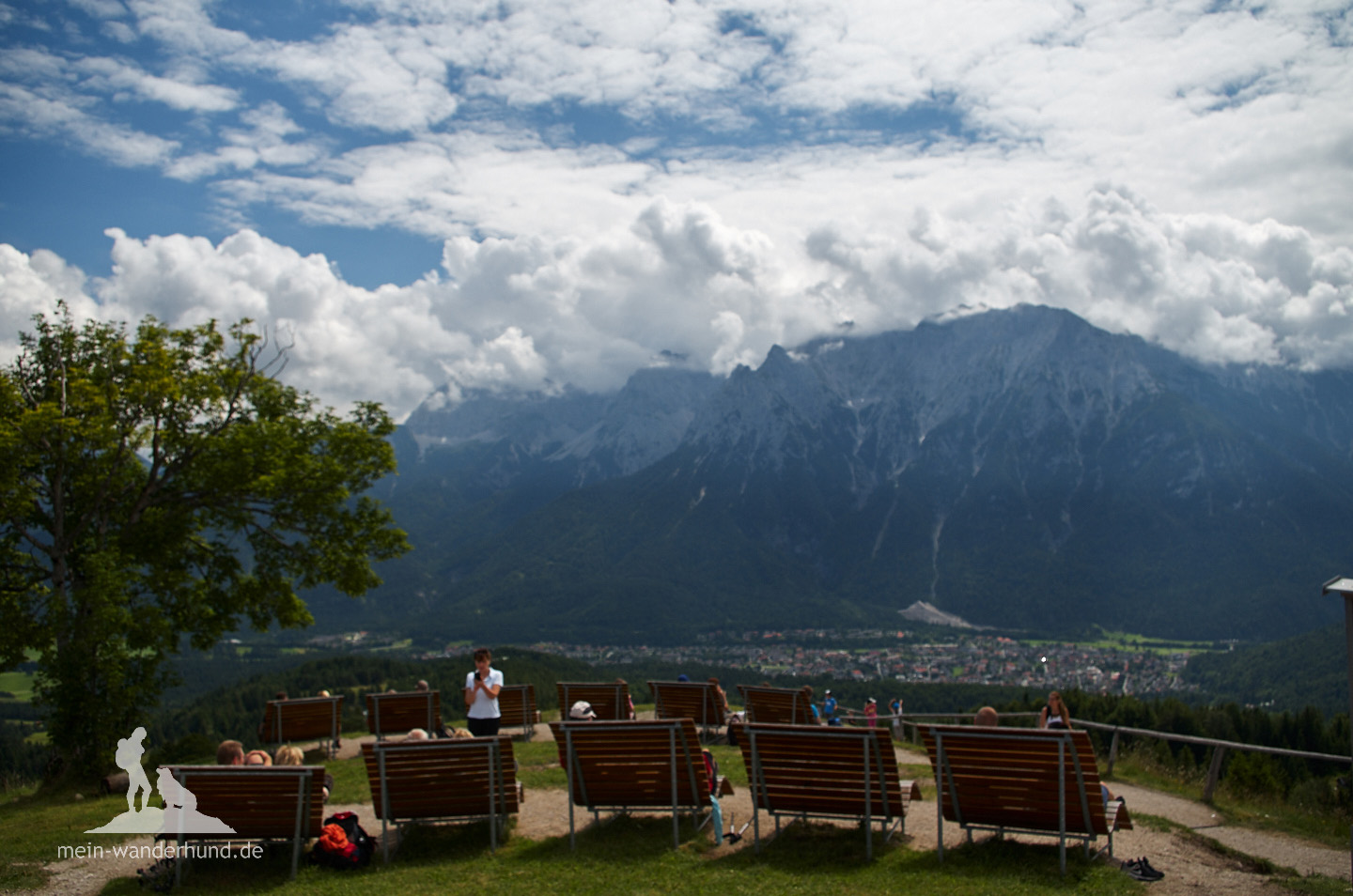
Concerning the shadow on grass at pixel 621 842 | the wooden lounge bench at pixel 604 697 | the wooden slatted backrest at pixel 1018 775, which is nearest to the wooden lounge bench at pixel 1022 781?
the wooden slatted backrest at pixel 1018 775

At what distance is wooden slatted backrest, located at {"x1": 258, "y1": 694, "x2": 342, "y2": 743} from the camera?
62.6 ft

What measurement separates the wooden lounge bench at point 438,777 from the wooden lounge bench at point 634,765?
74 centimetres

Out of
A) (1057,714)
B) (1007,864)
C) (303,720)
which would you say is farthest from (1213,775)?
(303,720)

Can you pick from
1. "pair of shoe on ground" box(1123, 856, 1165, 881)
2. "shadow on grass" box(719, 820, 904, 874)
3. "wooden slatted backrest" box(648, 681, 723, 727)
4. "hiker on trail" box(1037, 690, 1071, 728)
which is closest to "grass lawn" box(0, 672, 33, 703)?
A: "wooden slatted backrest" box(648, 681, 723, 727)

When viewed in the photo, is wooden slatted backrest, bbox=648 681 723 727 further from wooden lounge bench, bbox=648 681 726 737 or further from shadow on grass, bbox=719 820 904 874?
shadow on grass, bbox=719 820 904 874

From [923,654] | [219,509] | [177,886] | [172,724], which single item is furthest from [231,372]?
[923,654]

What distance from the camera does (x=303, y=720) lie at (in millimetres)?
19641

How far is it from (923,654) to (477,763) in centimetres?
15420

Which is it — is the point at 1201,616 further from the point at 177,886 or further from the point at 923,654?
the point at 177,886

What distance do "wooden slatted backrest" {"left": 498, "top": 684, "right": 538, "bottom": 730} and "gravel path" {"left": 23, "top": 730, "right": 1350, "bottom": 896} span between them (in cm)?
795

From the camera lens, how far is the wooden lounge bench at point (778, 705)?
19484 mm

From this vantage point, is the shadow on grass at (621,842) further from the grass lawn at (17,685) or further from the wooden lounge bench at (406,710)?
the grass lawn at (17,685)

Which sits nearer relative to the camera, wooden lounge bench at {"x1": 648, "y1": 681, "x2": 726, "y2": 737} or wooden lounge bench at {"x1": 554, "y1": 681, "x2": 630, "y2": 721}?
Answer: wooden lounge bench at {"x1": 554, "y1": 681, "x2": 630, "y2": 721}

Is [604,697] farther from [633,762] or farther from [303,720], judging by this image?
[633,762]
